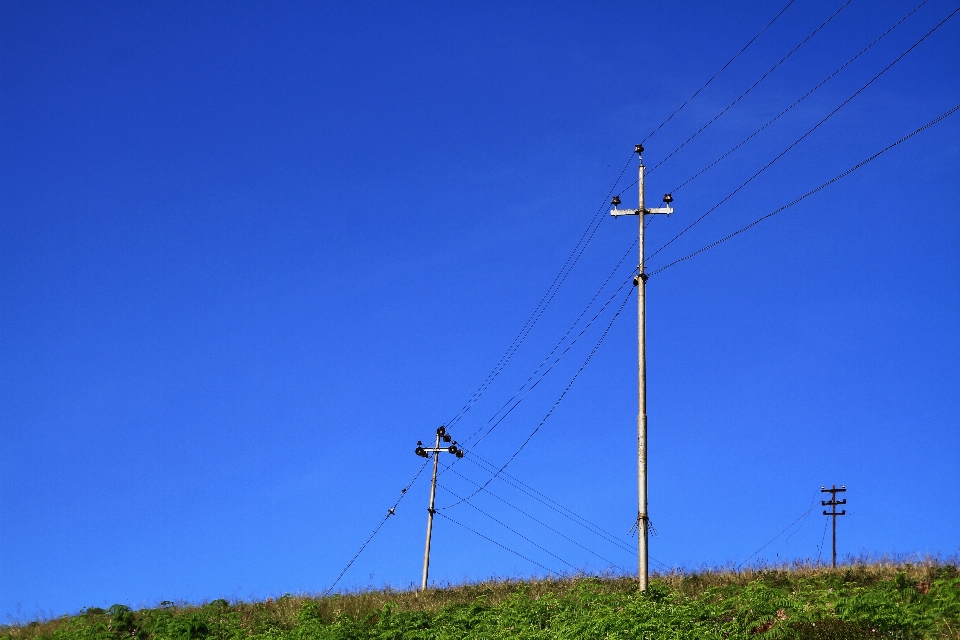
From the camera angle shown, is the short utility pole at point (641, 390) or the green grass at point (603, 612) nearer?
the green grass at point (603, 612)

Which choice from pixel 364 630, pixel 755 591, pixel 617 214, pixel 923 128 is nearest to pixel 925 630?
pixel 755 591

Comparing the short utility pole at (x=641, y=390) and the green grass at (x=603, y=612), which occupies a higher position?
the short utility pole at (x=641, y=390)

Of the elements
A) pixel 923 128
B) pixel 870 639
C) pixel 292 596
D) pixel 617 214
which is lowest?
pixel 870 639

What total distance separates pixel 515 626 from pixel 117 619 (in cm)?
1146

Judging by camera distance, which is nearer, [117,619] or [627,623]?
[627,623]

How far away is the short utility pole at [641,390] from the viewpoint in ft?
79.9

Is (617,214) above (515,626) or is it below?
above

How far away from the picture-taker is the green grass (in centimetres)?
1670

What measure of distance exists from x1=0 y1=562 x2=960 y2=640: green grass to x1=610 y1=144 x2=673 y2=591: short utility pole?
1.15 meters

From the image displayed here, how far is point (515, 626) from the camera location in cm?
1978

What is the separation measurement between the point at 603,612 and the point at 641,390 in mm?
7986

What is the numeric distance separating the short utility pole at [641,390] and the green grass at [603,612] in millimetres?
1153

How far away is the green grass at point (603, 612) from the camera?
16.7 metres

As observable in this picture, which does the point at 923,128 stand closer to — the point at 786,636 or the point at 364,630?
the point at 786,636
